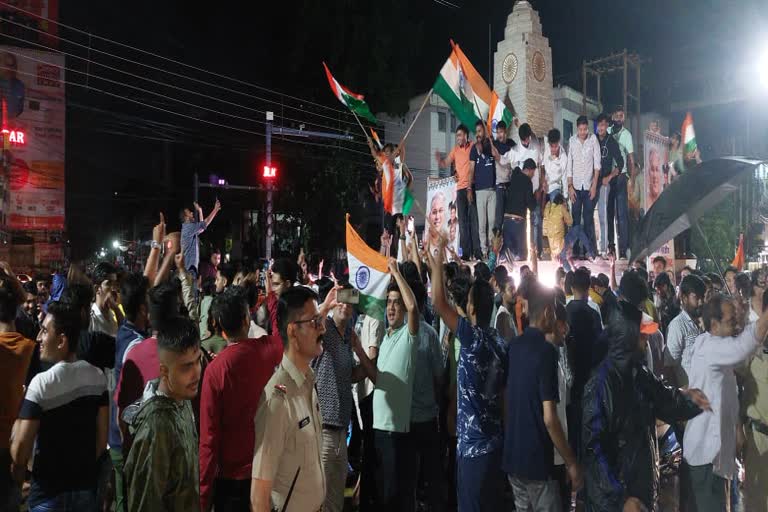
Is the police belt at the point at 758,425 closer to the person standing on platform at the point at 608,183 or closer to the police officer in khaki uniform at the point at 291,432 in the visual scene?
the police officer in khaki uniform at the point at 291,432

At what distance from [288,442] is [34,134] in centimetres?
3117

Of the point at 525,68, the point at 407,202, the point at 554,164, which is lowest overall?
the point at 407,202

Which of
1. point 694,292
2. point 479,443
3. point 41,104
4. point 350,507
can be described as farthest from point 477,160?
point 41,104

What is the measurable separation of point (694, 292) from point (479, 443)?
3.56 m

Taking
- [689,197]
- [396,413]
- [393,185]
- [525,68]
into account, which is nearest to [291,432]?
[396,413]

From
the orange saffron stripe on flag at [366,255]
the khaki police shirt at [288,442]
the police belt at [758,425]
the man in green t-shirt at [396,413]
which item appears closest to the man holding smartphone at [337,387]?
the man in green t-shirt at [396,413]

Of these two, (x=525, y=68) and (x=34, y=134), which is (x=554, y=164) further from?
(x=34, y=134)

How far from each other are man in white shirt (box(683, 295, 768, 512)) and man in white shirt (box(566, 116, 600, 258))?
9742 mm

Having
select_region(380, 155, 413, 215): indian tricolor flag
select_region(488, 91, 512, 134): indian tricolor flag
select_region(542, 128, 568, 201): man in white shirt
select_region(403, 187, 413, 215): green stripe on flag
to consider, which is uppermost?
select_region(488, 91, 512, 134): indian tricolor flag

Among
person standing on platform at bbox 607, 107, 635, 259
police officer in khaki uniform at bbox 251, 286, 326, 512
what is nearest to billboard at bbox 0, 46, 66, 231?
person standing on platform at bbox 607, 107, 635, 259

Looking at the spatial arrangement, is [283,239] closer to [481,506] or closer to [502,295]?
[502,295]

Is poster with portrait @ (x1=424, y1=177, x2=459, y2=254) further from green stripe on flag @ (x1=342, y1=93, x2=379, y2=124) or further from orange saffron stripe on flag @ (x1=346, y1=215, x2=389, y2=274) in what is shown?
orange saffron stripe on flag @ (x1=346, y1=215, x2=389, y2=274)

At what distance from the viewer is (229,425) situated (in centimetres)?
381

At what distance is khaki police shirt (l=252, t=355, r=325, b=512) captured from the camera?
2.92m
